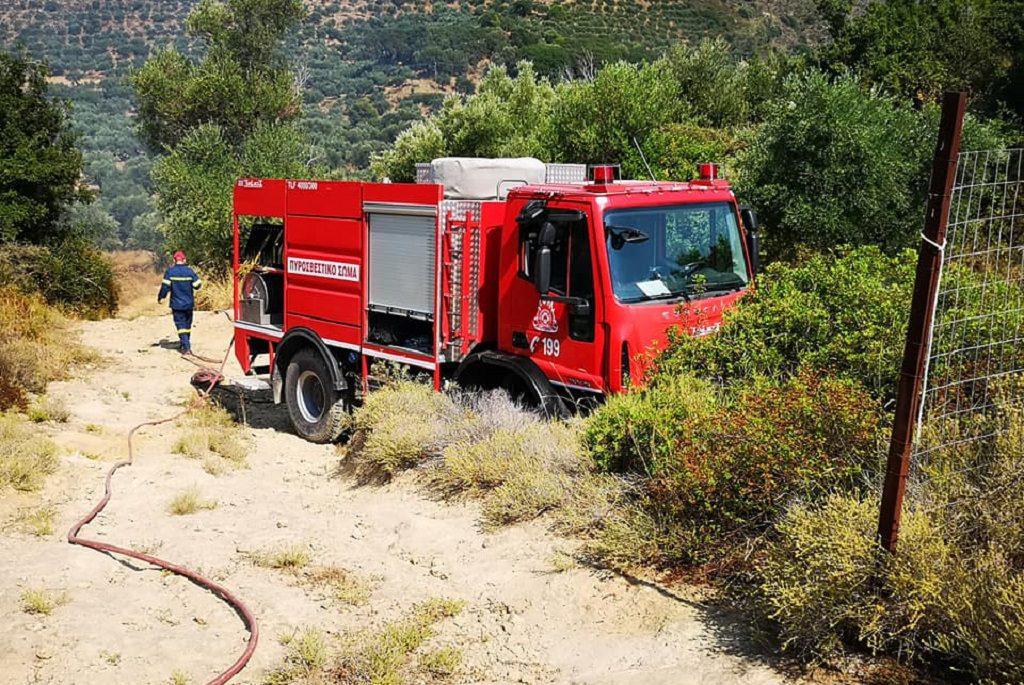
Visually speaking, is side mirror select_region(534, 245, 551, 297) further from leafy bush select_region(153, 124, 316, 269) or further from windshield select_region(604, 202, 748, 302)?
leafy bush select_region(153, 124, 316, 269)

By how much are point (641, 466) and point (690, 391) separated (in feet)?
2.19

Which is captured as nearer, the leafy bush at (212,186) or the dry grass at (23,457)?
the dry grass at (23,457)

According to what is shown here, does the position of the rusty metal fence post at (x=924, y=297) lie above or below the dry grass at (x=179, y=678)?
above

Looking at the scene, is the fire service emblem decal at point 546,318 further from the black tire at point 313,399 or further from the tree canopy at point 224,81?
the tree canopy at point 224,81

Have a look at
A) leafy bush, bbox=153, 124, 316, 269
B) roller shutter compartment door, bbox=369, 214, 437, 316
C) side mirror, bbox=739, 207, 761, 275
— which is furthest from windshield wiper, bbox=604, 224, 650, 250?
→ leafy bush, bbox=153, 124, 316, 269

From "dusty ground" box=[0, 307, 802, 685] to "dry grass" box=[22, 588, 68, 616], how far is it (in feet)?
0.20

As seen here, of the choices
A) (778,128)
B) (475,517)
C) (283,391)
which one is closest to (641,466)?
(475,517)

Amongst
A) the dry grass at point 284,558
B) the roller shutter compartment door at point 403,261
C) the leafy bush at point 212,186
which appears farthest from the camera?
the leafy bush at point 212,186

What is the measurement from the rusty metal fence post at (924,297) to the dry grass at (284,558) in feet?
13.9

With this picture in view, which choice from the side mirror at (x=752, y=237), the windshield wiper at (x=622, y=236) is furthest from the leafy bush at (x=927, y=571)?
the side mirror at (x=752, y=237)

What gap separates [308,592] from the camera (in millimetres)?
6848

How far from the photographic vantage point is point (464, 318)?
371 inches

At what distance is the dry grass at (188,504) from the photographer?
877 centimetres

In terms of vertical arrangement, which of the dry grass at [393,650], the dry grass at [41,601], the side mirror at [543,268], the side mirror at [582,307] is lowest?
the dry grass at [41,601]
